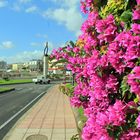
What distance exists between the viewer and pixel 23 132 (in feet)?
38.7

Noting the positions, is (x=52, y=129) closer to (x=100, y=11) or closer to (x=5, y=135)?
(x=5, y=135)

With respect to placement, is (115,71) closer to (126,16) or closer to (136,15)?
(126,16)

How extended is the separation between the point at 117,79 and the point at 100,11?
95cm

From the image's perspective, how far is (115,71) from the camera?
3.59 m

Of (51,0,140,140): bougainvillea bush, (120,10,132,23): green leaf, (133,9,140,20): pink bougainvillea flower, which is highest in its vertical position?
(120,10,132,23): green leaf

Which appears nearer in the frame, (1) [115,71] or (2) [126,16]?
(2) [126,16]

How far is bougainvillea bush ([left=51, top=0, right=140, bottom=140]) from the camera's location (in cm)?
316

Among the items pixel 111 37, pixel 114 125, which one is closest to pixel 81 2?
pixel 111 37

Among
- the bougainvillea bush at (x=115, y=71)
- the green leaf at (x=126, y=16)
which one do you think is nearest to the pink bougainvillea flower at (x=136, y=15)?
the bougainvillea bush at (x=115, y=71)

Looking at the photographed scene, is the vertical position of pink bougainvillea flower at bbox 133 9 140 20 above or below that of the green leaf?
below

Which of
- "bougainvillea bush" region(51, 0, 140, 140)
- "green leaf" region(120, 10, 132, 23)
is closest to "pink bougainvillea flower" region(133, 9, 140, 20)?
"bougainvillea bush" region(51, 0, 140, 140)

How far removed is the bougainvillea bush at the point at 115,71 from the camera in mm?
3164

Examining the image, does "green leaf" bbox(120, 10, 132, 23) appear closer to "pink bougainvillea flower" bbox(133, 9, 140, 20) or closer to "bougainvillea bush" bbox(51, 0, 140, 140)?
"bougainvillea bush" bbox(51, 0, 140, 140)

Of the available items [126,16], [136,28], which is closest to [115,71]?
[126,16]
